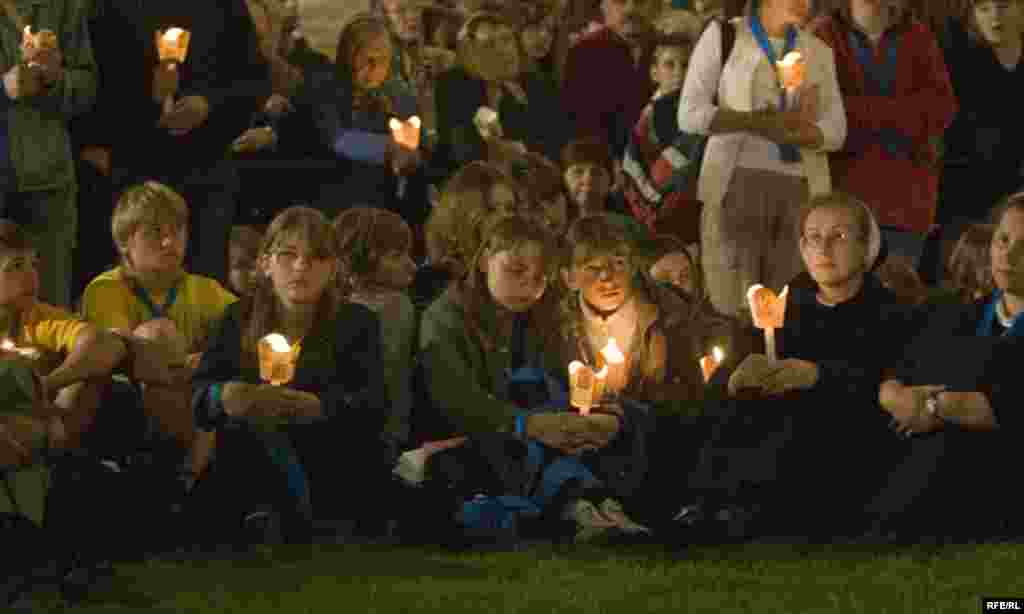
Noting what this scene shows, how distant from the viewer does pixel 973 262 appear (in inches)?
345

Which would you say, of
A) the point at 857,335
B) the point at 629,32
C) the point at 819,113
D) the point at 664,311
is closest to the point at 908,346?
the point at 857,335

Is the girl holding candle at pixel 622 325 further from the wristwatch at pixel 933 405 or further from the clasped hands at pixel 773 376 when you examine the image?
the wristwatch at pixel 933 405

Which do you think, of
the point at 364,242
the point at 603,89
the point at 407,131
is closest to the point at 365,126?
the point at 407,131

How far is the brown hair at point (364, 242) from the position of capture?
874cm

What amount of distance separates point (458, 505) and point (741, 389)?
0.91 metres

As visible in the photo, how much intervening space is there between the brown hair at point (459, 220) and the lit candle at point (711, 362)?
1.18 meters

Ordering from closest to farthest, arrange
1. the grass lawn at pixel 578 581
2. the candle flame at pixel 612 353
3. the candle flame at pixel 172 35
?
the grass lawn at pixel 578 581 < the candle flame at pixel 612 353 < the candle flame at pixel 172 35

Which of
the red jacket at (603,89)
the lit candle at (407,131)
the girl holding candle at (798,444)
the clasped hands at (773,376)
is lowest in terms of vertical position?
the girl holding candle at (798,444)

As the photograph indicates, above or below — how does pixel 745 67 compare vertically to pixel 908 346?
above

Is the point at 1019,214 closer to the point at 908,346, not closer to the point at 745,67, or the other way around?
the point at 908,346

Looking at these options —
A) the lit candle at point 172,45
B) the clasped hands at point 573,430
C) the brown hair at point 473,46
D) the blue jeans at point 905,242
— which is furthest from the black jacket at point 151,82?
the blue jeans at point 905,242

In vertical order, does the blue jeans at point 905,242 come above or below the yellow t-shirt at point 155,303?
above

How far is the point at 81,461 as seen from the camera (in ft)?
24.0

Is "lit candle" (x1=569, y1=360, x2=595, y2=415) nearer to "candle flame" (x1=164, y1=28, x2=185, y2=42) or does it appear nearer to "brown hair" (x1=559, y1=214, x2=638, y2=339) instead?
"brown hair" (x1=559, y1=214, x2=638, y2=339)
